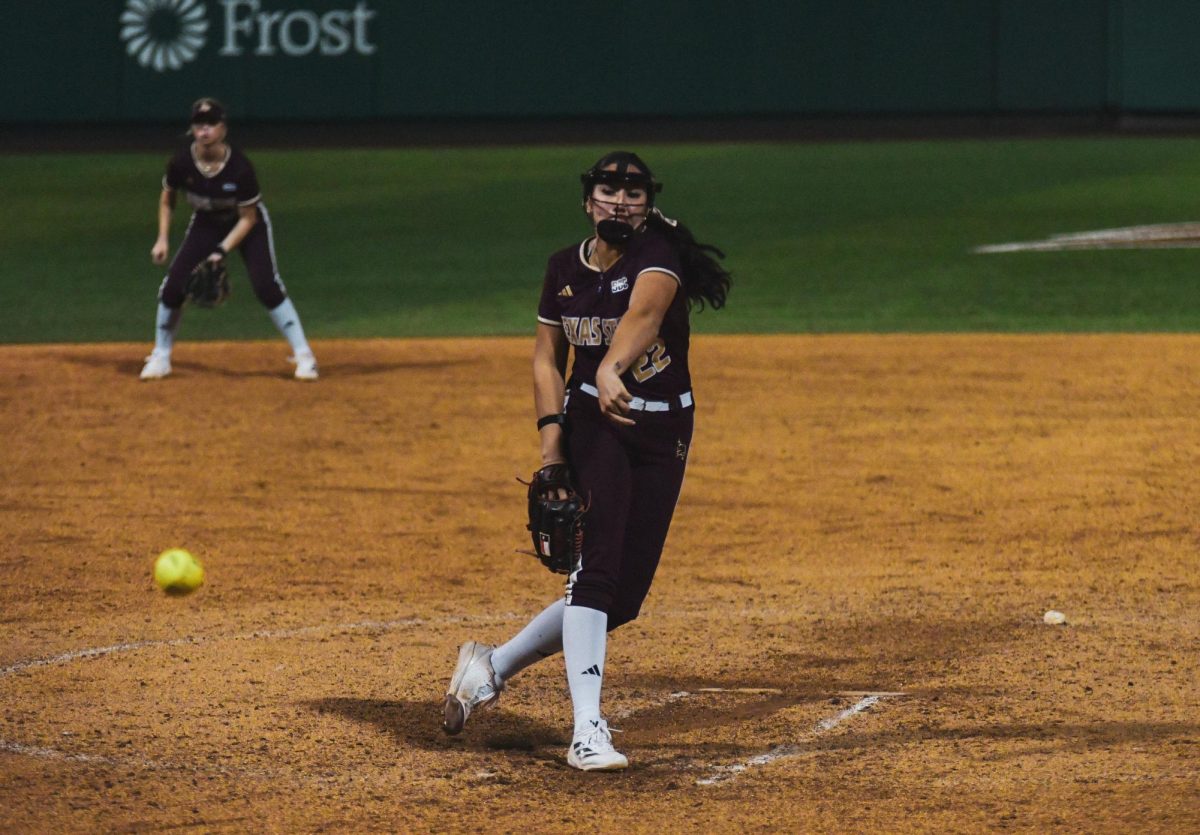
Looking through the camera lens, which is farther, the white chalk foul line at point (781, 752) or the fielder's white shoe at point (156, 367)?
the fielder's white shoe at point (156, 367)

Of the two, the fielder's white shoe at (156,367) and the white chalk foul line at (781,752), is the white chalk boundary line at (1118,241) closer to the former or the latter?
the fielder's white shoe at (156,367)

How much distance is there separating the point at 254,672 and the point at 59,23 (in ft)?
80.9

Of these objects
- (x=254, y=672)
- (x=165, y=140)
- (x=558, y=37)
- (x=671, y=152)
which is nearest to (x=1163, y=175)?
(x=671, y=152)

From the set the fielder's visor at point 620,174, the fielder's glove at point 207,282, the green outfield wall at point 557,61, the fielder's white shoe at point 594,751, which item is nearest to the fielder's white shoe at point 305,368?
the fielder's glove at point 207,282

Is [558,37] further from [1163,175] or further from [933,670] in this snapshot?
[933,670]

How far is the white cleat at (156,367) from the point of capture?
12805mm

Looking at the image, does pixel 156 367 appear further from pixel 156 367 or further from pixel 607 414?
pixel 607 414

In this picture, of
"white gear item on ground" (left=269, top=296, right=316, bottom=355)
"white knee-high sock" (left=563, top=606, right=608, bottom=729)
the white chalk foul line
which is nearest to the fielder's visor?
"white knee-high sock" (left=563, top=606, right=608, bottom=729)

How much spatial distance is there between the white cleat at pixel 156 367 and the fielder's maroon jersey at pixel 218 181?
125cm

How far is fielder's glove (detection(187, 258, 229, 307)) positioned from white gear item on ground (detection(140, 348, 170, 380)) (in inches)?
30.3

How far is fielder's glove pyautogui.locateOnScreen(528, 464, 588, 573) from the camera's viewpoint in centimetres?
543

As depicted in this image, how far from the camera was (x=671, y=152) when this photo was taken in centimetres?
2830

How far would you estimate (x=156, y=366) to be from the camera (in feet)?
42.1

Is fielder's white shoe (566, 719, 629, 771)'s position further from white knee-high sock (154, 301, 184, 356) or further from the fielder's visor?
white knee-high sock (154, 301, 184, 356)
